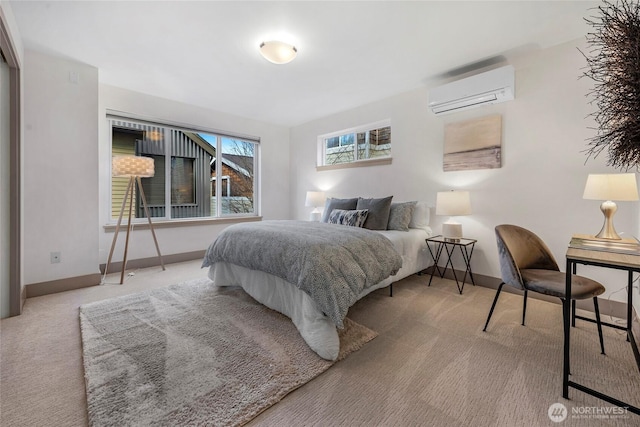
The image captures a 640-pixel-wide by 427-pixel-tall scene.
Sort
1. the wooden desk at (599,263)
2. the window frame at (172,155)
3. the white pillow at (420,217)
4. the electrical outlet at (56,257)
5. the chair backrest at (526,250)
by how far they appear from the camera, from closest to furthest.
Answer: the wooden desk at (599,263) < the chair backrest at (526,250) < the electrical outlet at (56,257) < the white pillow at (420,217) < the window frame at (172,155)

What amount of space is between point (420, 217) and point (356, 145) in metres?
1.68

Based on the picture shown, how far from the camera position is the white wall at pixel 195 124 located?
3418 millimetres

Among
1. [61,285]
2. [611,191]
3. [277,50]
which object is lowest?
[61,285]

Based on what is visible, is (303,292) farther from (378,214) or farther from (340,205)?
(340,205)

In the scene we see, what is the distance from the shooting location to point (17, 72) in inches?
86.9

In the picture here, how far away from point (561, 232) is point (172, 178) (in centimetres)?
485

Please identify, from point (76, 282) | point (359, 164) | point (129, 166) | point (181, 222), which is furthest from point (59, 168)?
point (359, 164)

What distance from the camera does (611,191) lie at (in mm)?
1834

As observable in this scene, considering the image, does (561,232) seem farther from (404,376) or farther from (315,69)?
(315,69)

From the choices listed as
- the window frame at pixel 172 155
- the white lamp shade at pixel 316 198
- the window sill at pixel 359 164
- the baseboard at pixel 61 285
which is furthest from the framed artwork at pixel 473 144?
the baseboard at pixel 61 285

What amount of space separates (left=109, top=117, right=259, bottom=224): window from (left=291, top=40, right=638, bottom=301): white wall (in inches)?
109

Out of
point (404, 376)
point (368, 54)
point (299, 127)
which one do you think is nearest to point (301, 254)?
Answer: point (404, 376)

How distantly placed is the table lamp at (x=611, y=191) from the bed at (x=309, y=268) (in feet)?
4.74

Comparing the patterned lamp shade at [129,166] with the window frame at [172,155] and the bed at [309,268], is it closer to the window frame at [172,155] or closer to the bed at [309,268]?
the window frame at [172,155]
